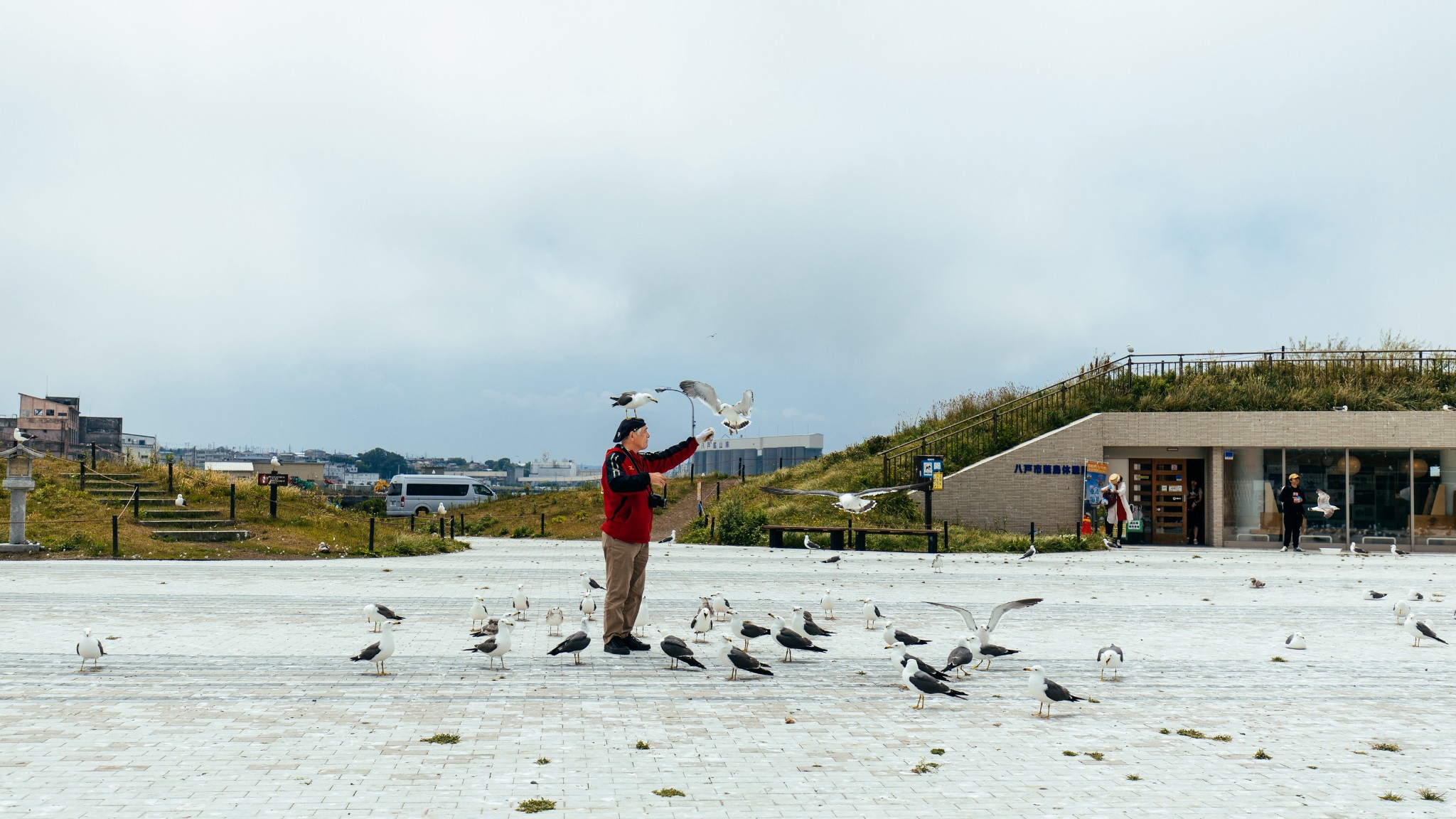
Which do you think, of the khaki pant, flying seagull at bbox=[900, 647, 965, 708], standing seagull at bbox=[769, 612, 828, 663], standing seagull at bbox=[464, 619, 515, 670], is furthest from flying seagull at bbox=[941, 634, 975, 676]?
standing seagull at bbox=[464, 619, 515, 670]

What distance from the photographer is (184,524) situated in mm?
21375

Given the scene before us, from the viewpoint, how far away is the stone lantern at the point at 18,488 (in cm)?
1845

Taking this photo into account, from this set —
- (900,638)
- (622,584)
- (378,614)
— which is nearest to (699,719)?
(622,584)

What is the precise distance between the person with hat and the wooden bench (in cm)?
1182

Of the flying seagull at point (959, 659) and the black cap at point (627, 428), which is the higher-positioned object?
the black cap at point (627, 428)

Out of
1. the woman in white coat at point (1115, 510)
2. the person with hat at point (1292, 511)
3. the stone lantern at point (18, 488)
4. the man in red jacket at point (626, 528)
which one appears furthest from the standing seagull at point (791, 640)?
the person with hat at point (1292, 511)

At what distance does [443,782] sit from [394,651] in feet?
13.6

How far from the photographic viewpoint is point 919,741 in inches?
236

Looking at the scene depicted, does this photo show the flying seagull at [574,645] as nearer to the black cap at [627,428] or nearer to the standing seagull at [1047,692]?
the black cap at [627,428]

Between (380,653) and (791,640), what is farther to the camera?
(791,640)

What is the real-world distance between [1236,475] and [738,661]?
2384 centimetres

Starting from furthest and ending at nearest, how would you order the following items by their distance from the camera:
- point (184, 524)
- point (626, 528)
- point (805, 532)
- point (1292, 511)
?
point (1292, 511), point (805, 532), point (184, 524), point (626, 528)

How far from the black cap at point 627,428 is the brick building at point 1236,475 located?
18.9 metres

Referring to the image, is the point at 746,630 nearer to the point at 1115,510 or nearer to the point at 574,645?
the point at 574,645
